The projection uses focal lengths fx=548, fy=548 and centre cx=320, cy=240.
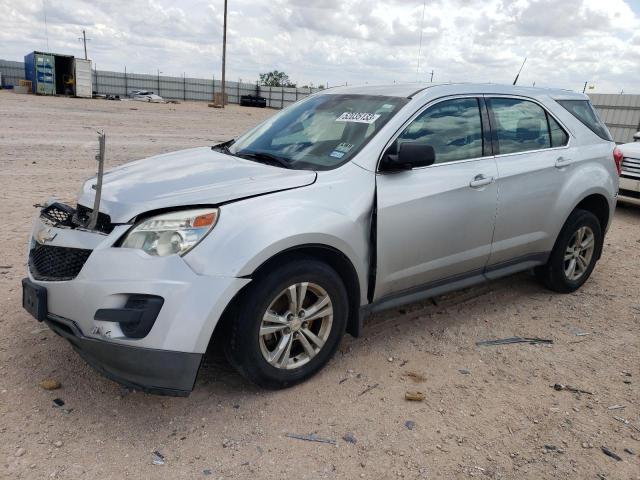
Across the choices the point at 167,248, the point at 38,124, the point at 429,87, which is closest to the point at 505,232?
the point at 429,87

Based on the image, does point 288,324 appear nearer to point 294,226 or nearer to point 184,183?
point 294,226

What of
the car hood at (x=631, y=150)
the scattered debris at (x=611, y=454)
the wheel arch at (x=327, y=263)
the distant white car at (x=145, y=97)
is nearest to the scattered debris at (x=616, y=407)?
the scattered debris at (x=611, y=454)

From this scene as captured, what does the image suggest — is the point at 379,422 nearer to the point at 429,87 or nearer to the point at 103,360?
the point at 103,360

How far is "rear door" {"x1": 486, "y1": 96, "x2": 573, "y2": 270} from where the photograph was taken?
409cm

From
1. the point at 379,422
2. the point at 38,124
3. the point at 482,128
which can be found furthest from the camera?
the point at 38,124

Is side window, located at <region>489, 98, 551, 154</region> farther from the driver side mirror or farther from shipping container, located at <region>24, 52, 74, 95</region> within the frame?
shipping container, located at <region>24, 52, 74, 95</region>

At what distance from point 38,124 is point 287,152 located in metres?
15.7

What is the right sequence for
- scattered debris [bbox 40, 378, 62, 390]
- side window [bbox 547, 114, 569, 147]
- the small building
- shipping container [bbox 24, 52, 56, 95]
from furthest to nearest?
the small building → shipping container [bbox 24, 52, 56, 95] → side window [bbox 547, 114, 569, 147] → scattered debris [bbox 40, 378, 62, 390]

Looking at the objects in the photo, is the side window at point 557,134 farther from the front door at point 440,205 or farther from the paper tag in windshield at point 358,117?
the paper tag in windshield at point 358,117

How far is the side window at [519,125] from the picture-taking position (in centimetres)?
415

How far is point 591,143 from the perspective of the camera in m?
4.78

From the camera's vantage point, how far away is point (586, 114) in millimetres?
4887

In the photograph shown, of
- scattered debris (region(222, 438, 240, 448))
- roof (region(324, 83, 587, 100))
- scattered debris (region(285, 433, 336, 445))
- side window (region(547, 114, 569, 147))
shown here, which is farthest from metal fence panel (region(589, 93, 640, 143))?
scattered debris (region(222, 438, 240, 448))

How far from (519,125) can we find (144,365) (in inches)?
130
